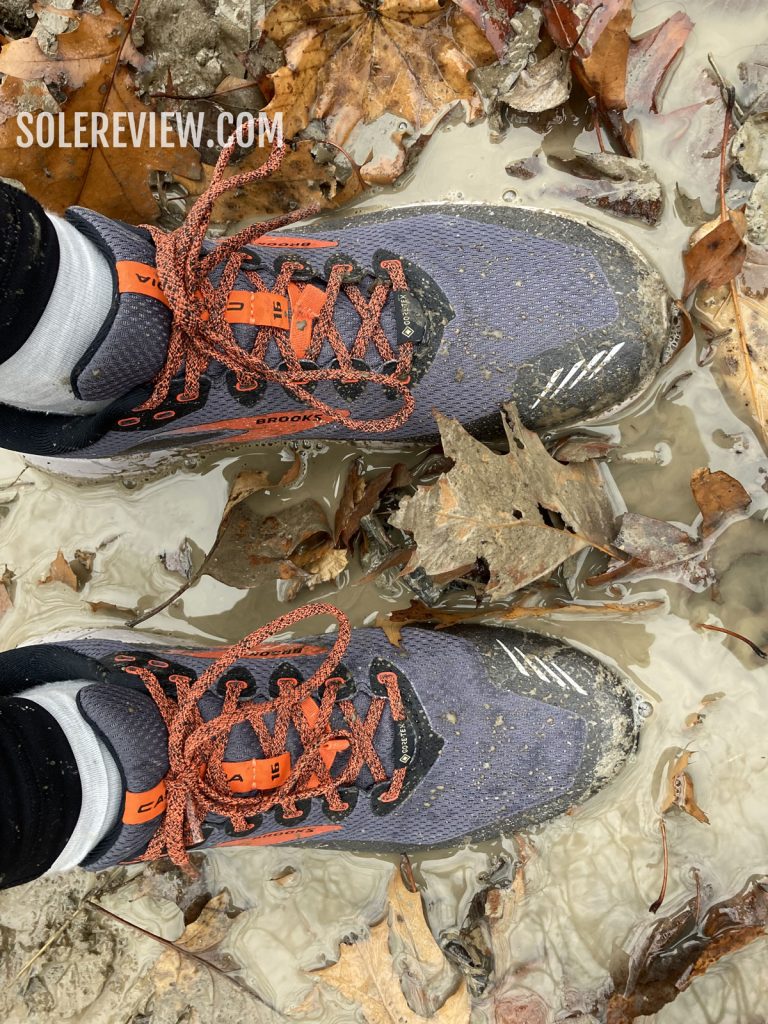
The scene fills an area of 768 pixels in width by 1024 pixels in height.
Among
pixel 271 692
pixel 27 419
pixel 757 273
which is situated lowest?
pixel 271 692

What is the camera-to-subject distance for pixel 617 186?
200 cm

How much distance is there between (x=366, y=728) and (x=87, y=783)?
0.65 metres

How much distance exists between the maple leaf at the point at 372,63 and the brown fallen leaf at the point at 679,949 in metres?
2.08

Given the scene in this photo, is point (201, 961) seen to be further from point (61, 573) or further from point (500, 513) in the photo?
point (500, 513)

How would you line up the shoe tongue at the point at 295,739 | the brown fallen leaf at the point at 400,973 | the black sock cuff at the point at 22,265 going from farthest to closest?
the brown fallen leaf at the point at 400,973 < the shoe tongue at the point at 295,739 < the black sock cuff at the point at 22,265

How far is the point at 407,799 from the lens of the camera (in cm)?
199

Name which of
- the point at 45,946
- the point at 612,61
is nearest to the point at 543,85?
the point at 612,61

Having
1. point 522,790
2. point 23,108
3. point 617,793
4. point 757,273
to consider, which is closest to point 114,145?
point 23,108

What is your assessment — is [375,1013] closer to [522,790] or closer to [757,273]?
[522,790]

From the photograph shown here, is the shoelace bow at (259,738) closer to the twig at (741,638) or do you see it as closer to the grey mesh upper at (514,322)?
the grey mesh upper at (514,322)

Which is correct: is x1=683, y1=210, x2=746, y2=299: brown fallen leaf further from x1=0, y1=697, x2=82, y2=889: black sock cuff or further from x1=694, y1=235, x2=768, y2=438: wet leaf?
Answer: x1=0, y1=697, x2=82, y2=889: black sock cuff

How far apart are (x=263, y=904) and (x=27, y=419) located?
4.72ft

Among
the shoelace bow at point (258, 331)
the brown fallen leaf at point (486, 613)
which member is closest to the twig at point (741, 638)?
the brown fallen leaf at point (486, 613)

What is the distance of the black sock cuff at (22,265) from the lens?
1396 millimetres
